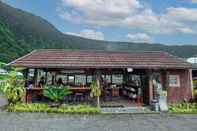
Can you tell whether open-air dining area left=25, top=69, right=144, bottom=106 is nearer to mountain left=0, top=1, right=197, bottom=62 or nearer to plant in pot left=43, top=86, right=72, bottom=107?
plant in pot left=43, top=86, right=72, bottom=107

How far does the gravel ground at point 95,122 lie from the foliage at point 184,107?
103 cm

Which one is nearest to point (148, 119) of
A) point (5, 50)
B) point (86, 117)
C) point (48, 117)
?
point (86, 117)

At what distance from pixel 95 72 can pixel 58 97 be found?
2.60m

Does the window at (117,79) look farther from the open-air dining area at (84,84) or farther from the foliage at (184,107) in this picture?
the foliage at (184,107)

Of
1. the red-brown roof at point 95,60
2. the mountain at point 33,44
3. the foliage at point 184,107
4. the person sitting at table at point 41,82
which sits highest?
the mountain at point 33,44

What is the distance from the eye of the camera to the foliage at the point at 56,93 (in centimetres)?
1452

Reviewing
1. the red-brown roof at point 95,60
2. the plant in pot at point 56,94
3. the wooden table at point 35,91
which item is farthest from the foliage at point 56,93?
the red-brown roof at point 95,60

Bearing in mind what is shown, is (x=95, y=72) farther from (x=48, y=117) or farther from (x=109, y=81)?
(x=109, y=81)

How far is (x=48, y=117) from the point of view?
12.3 metres

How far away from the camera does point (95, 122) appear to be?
11273mm

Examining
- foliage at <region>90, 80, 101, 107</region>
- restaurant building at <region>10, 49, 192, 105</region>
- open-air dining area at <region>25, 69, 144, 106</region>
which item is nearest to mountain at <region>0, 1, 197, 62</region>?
open-air dining area at <region>25, 69, 144, 106</region>

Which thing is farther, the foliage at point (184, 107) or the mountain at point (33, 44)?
the mountain at point (33, 44)

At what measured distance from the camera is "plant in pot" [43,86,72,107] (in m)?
14.5

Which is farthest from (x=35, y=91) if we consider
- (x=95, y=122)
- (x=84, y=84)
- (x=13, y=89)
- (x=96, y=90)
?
(x=95, y=122)
